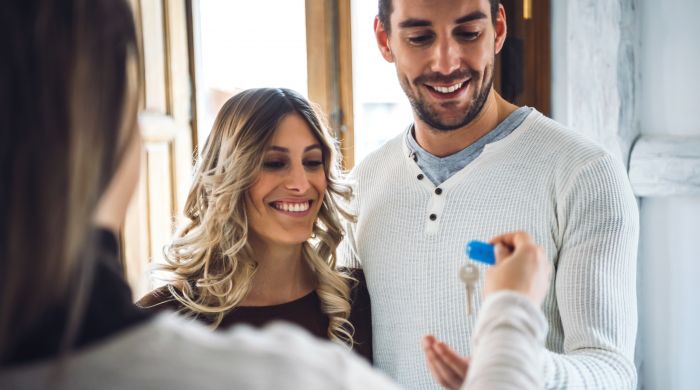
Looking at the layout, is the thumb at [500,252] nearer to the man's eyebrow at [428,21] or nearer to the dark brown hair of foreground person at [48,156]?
the dark brown hair of foreground person at [48,156]

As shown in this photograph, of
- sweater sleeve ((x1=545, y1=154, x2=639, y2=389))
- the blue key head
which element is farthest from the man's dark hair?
the blue key head

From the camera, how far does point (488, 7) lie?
177 centimetres

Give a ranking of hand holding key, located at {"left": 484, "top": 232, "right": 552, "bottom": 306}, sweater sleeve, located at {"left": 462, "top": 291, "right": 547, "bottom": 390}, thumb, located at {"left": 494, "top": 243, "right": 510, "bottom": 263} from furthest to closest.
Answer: thumb, located at {"left": 494, "top": 243, "right": 510, "bottom": 263}
hand holding key, located at {"left": 484, "top": 232, "right": 552, "bottom": 306}
sweater sleeve, located at {"left": 462, "top": 291, "right": 547, "bottom": 390}

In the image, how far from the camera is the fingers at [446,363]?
1038mm

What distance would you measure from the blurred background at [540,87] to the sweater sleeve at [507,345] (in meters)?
1.63

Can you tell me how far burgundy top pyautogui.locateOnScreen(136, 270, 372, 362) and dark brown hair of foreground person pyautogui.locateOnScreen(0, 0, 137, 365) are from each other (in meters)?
1.19

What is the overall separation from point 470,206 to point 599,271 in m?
0.34

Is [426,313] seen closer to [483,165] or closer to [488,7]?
[483,165]

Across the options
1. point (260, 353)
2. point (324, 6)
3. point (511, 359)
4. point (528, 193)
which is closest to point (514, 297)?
point (511, 359)

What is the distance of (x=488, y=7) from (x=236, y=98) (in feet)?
2.24

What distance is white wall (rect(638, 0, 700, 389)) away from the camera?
2.36m

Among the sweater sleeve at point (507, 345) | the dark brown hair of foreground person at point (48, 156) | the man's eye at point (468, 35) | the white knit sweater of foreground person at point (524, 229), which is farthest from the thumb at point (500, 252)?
the man's eye at point (468, 35)

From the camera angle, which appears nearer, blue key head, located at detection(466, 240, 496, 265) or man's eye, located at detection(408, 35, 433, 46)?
blue key head, located at detection(466, 240, 496, 265)

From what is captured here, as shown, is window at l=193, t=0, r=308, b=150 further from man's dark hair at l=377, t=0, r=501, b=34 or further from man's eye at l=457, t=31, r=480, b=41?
man's eye at l=457, t=31, r=480, b=41
